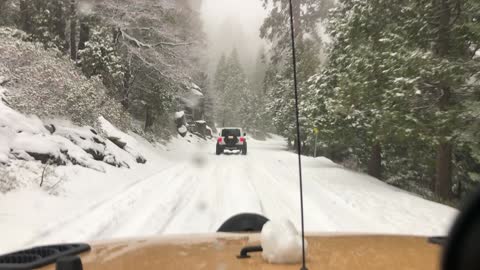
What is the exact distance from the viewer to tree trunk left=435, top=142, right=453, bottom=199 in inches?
552

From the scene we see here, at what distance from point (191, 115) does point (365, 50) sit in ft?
150

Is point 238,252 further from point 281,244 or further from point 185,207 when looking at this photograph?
point 185,207

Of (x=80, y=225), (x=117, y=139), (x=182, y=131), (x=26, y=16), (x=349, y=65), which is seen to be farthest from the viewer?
(x=182, y=131)

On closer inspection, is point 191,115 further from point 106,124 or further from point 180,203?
point 180,203

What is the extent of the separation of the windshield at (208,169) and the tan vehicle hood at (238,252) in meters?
0.38

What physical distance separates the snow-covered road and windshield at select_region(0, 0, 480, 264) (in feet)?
0.16

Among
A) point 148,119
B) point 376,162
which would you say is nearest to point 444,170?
point 376,162

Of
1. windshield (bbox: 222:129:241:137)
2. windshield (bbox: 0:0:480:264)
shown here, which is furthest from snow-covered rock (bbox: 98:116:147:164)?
windshield (bbox: 222:129:241:137)

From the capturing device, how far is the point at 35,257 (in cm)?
216

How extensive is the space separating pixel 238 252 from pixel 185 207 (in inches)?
307

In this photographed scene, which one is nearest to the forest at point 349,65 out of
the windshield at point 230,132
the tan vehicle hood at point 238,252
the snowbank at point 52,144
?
the snowbank at point 52,144

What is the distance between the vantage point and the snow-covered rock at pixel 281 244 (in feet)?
7.07

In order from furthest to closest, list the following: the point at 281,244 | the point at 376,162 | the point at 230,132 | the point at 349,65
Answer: the point at 230,132, the point at 376,162, the point at 349,65, the point at 281,244

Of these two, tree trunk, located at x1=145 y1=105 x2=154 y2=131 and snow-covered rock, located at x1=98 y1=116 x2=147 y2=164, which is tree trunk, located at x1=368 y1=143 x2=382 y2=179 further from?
tree trunk, located at x1=145 y1=105 x2=154 y2=131
